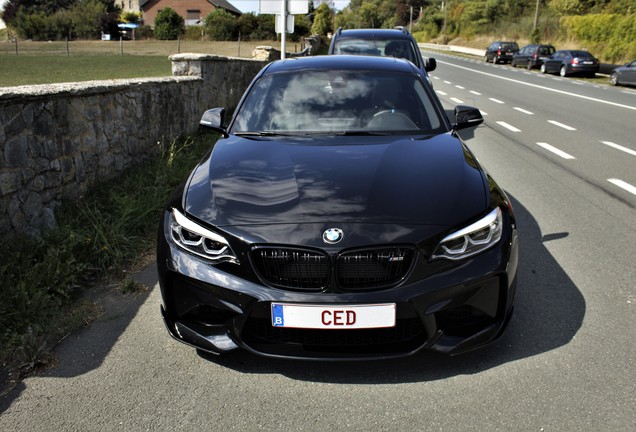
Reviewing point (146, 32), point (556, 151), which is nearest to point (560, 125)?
point (556, 151)

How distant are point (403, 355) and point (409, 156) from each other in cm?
126

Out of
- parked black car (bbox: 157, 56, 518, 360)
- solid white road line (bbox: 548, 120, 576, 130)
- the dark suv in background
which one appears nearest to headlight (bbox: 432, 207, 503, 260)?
parked black car (bbox: 157, 56, 518, 360)

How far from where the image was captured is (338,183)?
124 inches

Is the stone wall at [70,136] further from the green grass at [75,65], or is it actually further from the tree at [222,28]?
the tree at [222,28]

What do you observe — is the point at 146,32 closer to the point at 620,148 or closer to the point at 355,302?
the point at 620,148

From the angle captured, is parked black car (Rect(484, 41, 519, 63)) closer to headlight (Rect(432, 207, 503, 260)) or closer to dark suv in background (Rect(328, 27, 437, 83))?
dark suv in background (Rect(328, 27, 437, 83))

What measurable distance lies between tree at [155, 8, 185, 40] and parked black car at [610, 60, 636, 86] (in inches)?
1870

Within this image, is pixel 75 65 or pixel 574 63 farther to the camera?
pixel 574 63

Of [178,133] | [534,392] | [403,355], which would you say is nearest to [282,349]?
[403,355]

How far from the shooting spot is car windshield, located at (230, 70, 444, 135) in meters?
4.22

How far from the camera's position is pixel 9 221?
4.35 m

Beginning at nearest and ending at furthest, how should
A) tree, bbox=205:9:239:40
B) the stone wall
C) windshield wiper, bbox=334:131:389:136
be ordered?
windshield wiper, bbox=334:131:389:136 → the stone wall → tree, bbox=205:9:239:40

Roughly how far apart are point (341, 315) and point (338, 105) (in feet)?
6.80

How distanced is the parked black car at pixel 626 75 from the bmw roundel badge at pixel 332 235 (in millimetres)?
24603
